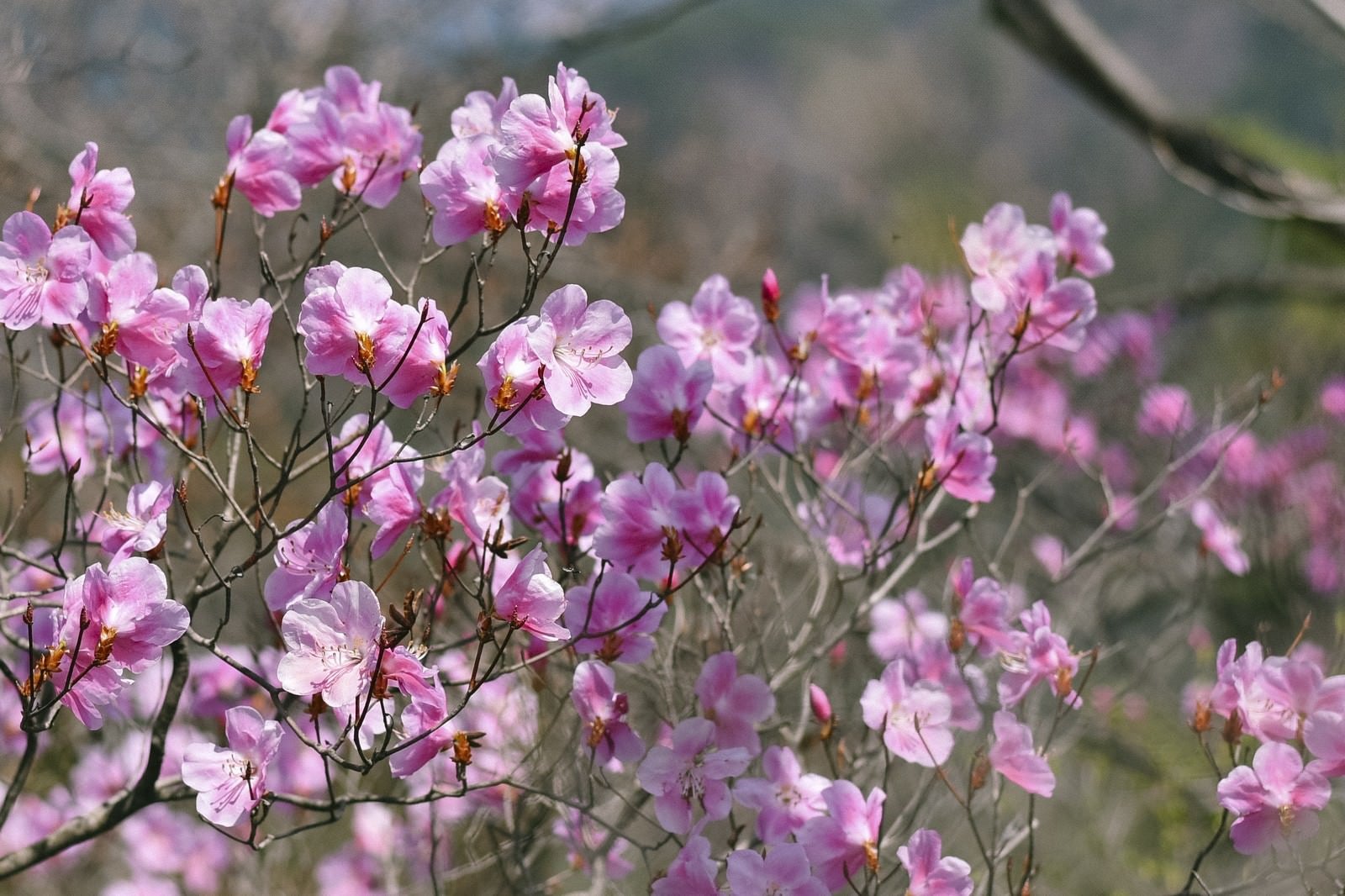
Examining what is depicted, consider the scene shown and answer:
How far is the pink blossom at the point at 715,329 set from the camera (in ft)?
6.07

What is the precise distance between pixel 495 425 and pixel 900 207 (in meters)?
28.4

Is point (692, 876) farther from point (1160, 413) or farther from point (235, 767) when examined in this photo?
point (1160, 413)

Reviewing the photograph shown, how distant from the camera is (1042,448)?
5.30 metres

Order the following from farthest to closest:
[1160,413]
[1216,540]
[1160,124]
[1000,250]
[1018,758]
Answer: [1160,413]
[1160,124]
[1216,540]
[1000,250]
[1018,758]

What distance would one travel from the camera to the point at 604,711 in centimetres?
161

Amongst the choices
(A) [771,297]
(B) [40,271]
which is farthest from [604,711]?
(B) [40,271]

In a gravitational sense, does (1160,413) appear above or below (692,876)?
below

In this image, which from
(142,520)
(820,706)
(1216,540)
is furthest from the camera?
(1216,540)

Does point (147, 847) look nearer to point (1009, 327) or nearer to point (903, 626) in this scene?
point (903, 626)

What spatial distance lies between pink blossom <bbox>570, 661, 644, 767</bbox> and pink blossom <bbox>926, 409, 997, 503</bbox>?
64 centimetres

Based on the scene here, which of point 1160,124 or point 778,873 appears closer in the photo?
point 778,873

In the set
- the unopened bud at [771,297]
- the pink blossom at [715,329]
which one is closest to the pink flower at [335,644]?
the pink blossom at [715,329]

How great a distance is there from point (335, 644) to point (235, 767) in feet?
0.87

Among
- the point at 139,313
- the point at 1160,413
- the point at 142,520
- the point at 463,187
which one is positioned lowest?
the point at 1160,413
